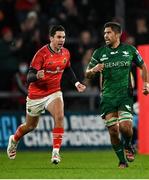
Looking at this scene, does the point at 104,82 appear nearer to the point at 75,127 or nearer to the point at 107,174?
the point at 107,174

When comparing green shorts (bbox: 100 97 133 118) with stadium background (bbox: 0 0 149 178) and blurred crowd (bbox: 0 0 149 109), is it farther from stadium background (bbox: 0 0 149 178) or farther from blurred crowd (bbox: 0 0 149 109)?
stadium background (bbox: 0 0 149 178)

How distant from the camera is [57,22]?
68.4 ft

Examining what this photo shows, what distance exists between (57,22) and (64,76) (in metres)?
1.60

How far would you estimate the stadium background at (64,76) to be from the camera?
1986 cm

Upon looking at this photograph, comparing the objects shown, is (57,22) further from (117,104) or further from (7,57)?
(117,104)

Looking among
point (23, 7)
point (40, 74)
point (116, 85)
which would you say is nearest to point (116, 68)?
point (116, 85)

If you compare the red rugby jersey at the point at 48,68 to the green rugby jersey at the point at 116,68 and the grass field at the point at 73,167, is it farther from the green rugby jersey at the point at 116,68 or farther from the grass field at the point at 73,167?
the grass field at the point at 73,167

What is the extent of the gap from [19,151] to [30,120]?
497 cm

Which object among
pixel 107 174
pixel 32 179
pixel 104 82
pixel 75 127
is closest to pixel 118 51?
pixel 104 82

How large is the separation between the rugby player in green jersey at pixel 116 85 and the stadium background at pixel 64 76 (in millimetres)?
5910

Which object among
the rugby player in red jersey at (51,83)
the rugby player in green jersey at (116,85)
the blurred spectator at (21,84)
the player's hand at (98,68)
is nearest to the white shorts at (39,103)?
the rugby player in red jersey at (51,83)

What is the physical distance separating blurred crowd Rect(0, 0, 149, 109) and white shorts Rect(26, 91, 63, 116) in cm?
464

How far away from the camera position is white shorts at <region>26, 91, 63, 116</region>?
14469 millimetres

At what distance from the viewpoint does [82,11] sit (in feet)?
71.3
